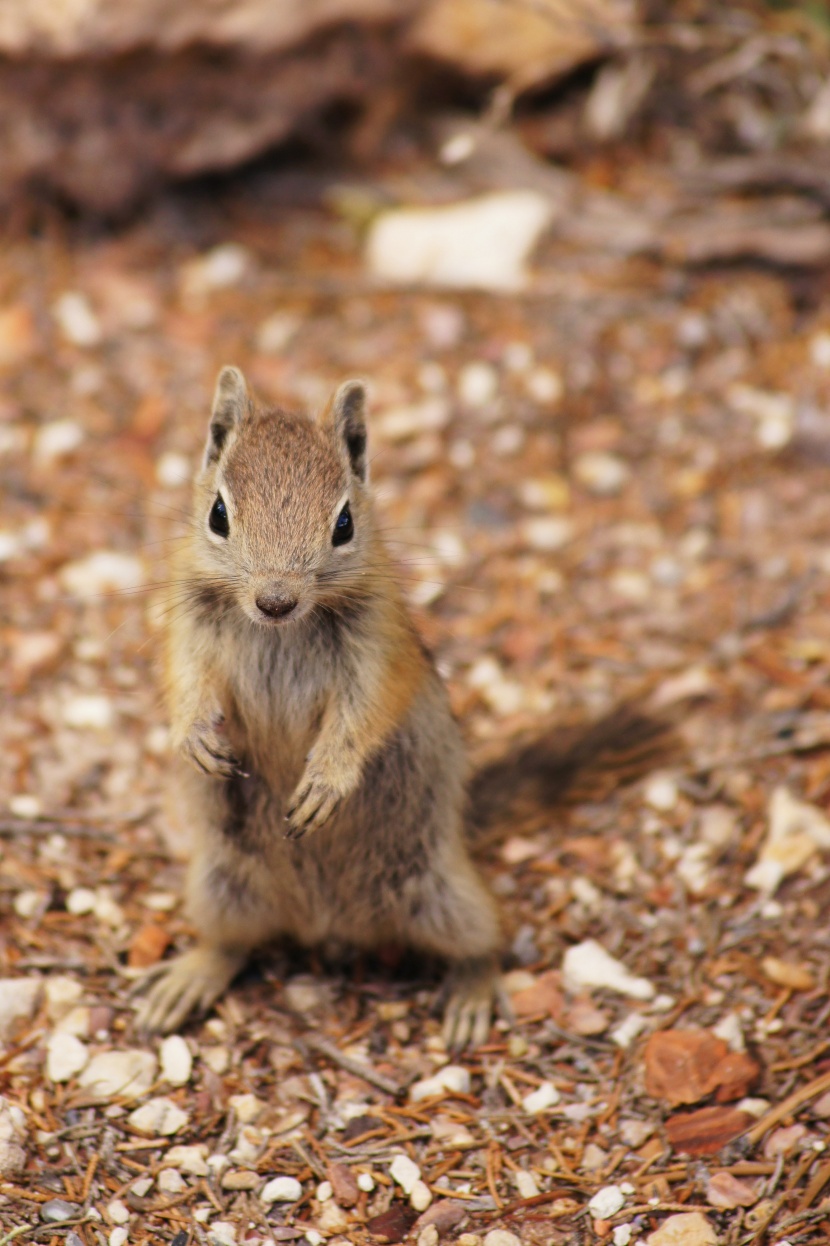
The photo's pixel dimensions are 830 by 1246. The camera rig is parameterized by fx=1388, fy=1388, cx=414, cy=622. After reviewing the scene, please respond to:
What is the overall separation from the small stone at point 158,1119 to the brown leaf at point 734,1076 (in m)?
1.30

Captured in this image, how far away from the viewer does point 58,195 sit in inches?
234

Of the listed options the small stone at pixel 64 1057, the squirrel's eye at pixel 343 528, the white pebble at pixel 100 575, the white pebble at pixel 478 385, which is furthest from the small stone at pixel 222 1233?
the white pebble at pixel 478 385

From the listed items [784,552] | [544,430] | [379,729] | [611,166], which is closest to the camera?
[379,729]

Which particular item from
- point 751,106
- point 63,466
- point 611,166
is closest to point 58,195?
point 63,466

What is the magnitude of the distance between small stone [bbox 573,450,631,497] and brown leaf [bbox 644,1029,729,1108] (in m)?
2.34

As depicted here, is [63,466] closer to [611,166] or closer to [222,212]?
[222,212]

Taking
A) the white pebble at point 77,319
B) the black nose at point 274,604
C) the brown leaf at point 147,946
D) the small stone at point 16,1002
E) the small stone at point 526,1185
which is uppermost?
the white pebble at point 77,319

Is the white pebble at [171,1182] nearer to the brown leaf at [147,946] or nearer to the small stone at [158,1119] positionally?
the small stone at [158,1119]

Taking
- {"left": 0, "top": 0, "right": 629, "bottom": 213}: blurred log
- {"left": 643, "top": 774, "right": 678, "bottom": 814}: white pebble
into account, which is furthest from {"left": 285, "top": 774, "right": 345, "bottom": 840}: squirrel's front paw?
{"left": 0, "top": 0, "right": 629, "bottom": 213}: blurred log

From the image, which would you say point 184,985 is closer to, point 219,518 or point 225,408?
point 219,518

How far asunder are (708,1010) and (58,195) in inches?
170

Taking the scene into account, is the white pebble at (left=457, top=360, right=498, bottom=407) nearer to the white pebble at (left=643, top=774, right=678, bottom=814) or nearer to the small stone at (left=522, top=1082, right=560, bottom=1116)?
the white pebble at (left=643, top=774, right=678, bottom=814)

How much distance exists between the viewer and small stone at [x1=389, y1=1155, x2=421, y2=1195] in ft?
10.5

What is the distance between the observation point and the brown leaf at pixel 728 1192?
309 centimetres
